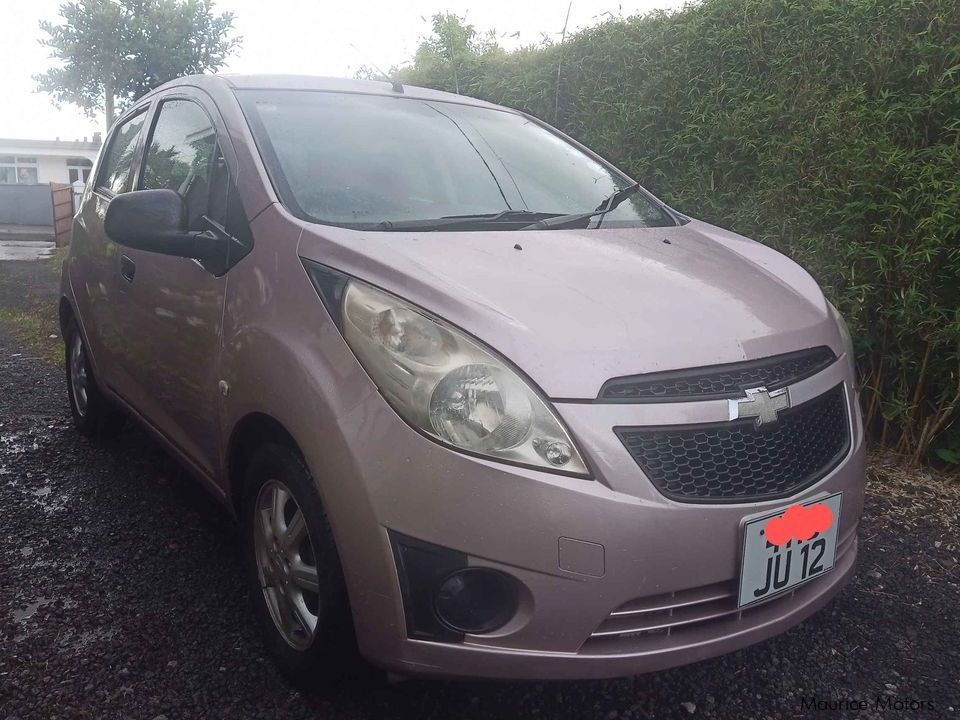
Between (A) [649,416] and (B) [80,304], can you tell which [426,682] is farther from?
(B) [80,304]

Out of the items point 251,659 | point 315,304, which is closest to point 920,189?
point 315,304

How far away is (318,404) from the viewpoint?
1799mm

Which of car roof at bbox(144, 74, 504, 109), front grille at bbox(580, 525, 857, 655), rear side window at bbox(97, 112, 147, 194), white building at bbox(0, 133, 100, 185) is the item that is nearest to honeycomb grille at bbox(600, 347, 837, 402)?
front grille at bbox(580, 525, 857, 655)

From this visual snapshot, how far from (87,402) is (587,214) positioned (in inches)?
101

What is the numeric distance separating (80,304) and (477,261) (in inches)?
94.3

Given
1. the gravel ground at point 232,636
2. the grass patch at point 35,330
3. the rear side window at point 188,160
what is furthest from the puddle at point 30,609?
the grass patch at point 35,330

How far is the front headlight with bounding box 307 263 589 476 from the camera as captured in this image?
1621 mm

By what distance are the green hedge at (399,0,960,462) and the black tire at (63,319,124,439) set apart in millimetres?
2852

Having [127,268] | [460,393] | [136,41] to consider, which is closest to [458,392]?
[460,393]

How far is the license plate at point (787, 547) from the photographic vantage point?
1700mm

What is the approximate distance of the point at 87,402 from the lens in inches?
152

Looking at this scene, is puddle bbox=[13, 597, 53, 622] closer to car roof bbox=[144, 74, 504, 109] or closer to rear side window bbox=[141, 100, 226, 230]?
rear side window bbox=[141, 100, 226, 230]

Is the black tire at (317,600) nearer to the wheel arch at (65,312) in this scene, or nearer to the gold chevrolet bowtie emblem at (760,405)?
the gold chevrolet bowtie emblem at (760,405)

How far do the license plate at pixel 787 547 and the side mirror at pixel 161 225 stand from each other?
1.55 m
